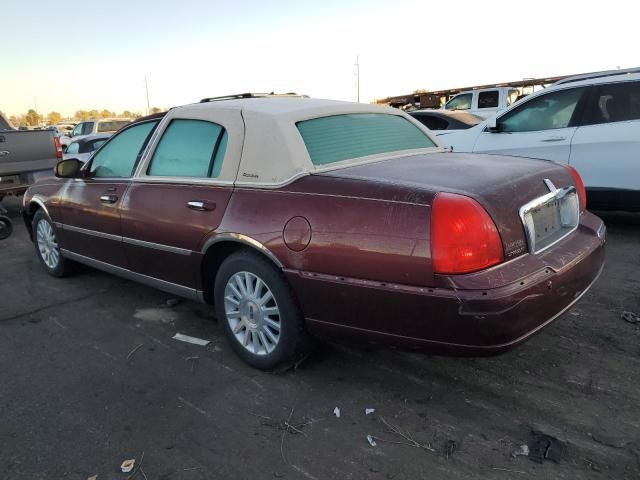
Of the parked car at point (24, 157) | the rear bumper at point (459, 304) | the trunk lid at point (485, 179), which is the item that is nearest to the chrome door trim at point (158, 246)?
the rear bumper at point (459, 304)

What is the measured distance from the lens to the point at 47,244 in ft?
17.6

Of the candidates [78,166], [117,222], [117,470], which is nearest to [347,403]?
[117,470]

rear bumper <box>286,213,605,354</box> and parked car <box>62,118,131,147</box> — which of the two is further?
parked car <box>62,118,131,147</box>

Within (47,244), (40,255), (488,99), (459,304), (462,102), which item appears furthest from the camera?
(462,102)

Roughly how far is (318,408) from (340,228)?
3.30 feet

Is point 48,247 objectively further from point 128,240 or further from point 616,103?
point 616,103

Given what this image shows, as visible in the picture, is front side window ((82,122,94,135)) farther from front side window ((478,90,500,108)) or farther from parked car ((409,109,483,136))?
front side window ((478,90,500,108))

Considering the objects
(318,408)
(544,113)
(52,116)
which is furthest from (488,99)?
(52,116)

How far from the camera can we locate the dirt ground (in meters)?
2.38

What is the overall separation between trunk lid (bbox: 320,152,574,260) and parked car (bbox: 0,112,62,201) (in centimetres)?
725

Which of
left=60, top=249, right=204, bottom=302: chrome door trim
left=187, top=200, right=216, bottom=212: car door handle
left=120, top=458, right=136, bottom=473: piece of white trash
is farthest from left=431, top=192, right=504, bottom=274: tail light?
left=60, top=249, right=204, bottom=302: chrome door trim

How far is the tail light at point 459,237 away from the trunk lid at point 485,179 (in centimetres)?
7

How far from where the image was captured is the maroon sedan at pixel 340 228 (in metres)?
2.41

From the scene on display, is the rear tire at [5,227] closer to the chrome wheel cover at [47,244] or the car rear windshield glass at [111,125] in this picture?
the chrome wheel cover at [47,244]
